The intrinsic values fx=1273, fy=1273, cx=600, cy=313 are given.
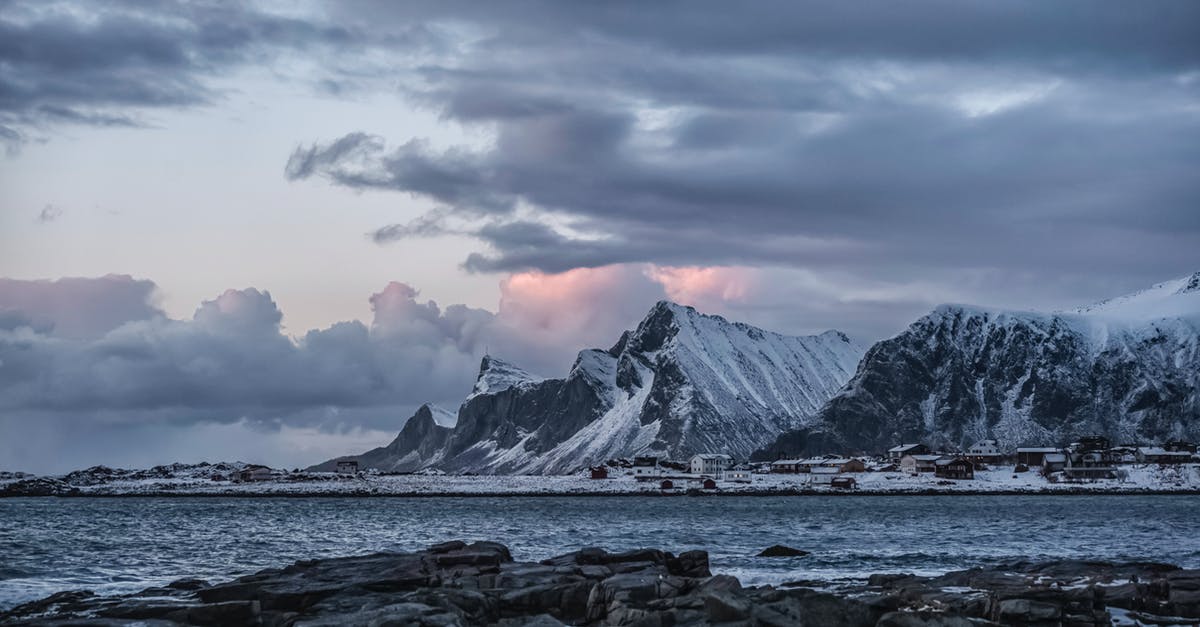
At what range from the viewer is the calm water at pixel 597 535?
68062 mm

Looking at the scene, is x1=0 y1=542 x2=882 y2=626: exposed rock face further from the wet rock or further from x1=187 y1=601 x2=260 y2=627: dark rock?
the wet rock

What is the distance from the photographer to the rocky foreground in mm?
38344

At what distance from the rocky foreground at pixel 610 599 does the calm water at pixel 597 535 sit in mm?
9649

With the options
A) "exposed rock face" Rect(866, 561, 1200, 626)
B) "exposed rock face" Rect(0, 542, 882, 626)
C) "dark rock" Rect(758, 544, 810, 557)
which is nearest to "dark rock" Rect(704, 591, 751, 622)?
"exposed rock face" Rect(0, 542, 882, 626)

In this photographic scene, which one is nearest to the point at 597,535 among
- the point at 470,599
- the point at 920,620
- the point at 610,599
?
the point at 610,599

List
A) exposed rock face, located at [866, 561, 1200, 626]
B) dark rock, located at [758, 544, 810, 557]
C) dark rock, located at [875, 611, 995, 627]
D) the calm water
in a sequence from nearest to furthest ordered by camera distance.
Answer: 1. dark rock, located at [875, 611, 995, 627]
2. exposed rock face, located at [866, 561, 1200, 626]
3. the calm water
4. dark rock, located at [758, 544, 810, 557]

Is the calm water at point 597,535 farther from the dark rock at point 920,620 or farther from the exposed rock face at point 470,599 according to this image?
the dark rock at point 920,620

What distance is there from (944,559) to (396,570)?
1348 inches

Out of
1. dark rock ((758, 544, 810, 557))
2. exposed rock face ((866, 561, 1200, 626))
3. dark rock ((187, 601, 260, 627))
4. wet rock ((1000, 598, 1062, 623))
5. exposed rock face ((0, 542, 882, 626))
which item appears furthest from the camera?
dark rock ((758, 544, 810, 557))

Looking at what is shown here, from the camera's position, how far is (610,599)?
4372cm

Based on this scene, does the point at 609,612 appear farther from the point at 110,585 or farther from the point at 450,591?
the point at 110,585

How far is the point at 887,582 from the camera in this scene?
5191cm

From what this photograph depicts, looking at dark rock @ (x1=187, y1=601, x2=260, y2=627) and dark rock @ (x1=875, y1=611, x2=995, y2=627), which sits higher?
dark rock @ (x1=187, y1=601, x2=260, y2=627)

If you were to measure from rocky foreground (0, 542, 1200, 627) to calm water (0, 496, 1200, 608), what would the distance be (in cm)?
965
